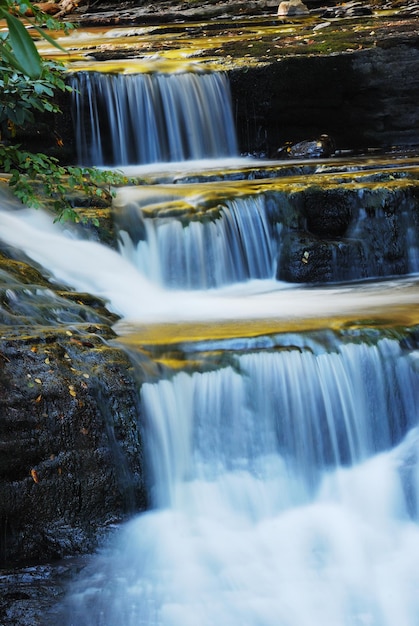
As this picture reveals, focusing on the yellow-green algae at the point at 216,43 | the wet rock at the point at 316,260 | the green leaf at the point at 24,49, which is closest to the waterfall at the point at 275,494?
the wet rock at the point at 316,260

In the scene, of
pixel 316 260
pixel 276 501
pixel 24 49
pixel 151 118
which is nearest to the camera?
pixel 24 49

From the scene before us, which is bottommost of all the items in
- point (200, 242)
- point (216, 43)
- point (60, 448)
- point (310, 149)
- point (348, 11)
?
point (60, 448)

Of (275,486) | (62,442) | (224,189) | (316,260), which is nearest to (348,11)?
(224,189)

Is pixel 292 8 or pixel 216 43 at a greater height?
pixel 292 8

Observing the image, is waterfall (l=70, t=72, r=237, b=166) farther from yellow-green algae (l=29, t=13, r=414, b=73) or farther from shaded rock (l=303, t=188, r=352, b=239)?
shaded rock (l=303, t=188, r=352, b=239)

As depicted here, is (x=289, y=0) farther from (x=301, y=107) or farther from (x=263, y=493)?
(x=263, y=493)

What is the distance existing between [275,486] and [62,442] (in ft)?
4.21

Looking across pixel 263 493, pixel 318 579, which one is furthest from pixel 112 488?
pixel 318 579

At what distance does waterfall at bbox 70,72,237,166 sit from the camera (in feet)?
33.6

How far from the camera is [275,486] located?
14.5ft

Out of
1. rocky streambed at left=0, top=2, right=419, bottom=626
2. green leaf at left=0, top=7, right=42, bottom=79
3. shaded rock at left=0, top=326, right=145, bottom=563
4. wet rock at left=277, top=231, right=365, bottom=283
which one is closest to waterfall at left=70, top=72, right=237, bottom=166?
rocky streambed at left=0, top=2, right=419, bottom=626

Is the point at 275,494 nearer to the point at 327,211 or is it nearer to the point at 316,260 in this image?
the point at 316,260

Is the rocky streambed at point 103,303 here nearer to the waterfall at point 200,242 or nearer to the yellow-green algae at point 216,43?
the yellow-green algae at point 216,43

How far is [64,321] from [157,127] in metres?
6.19
